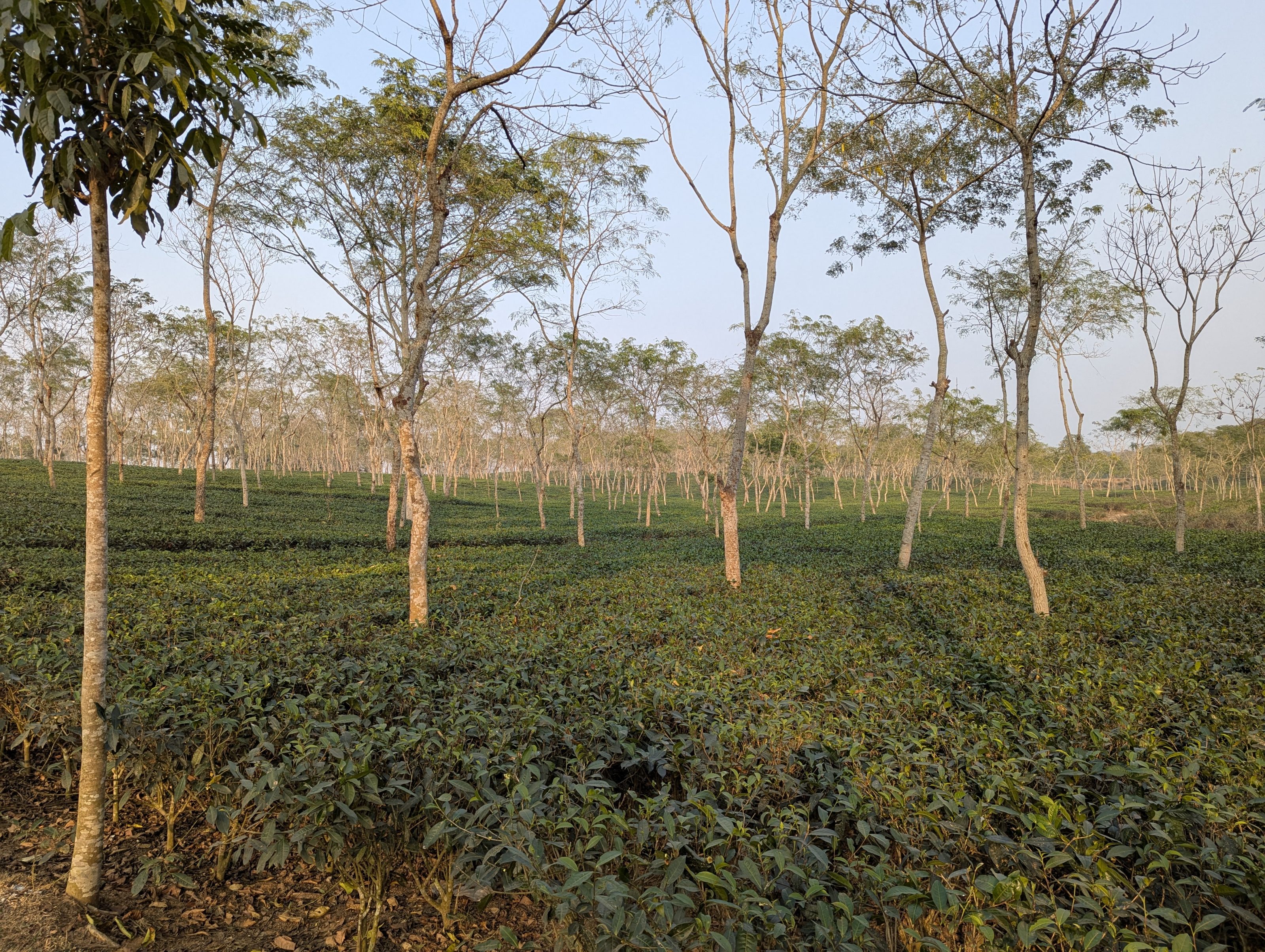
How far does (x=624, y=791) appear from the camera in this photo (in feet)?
13.5

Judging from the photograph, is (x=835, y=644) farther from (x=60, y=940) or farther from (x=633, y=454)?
(x=633, y=454)

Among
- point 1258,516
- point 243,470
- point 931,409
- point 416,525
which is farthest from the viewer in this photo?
point 1258,516

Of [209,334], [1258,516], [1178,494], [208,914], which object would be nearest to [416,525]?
[208,914]

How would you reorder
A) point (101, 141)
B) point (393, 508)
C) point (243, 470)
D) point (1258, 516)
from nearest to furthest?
1. point (101, 141)
2. point (393, 508)
3. point (243, 470)
4. point (1258, 516)

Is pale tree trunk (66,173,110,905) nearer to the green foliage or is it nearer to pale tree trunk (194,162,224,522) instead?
the green foliage

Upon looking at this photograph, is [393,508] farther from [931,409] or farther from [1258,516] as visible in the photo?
[1258,516]

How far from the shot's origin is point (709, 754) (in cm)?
388

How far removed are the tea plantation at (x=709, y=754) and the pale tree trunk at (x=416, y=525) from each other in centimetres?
41

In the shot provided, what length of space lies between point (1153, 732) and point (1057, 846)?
1.87m

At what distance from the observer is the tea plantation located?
243 centimetres

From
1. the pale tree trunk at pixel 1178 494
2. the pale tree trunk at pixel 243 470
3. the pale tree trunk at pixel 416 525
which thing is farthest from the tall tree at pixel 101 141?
the pale tree trunk at pixel 243 470

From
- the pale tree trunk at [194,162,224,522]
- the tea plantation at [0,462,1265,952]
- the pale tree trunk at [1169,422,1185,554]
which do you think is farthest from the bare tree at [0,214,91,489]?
the pale tree trunk at [1169,422,1185,554]

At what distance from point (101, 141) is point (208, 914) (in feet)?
12.3

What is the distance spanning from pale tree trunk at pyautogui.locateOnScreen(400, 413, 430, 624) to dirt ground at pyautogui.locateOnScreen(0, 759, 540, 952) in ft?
14.4
